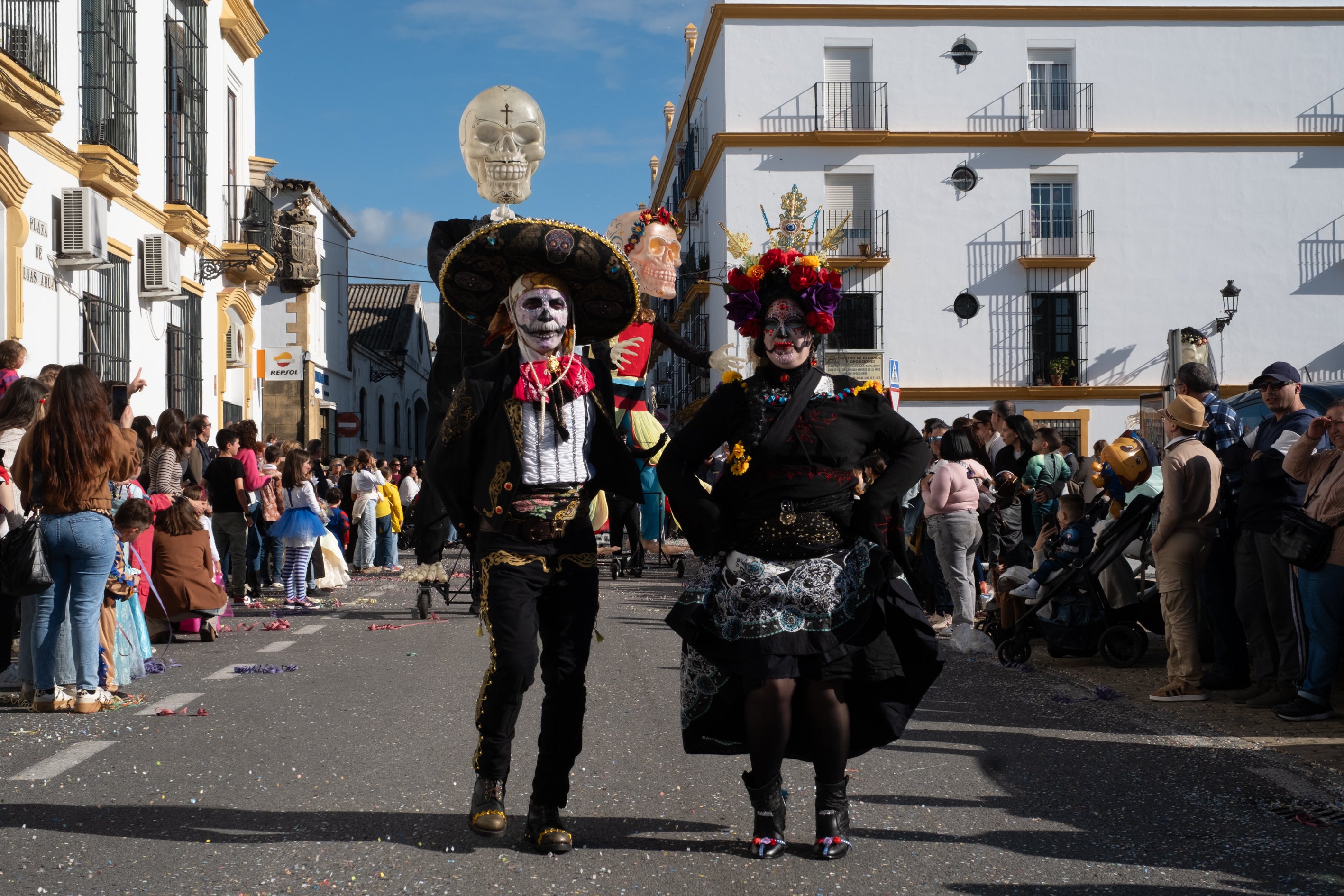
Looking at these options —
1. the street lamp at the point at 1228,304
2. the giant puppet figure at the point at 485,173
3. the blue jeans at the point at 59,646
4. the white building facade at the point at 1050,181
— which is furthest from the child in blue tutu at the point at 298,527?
the street lamp at the point at 1228,304

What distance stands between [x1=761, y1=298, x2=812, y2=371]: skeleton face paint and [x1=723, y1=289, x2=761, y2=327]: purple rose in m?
0.05

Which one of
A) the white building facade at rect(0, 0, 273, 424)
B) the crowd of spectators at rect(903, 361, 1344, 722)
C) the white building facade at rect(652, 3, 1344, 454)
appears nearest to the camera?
the crowd of spectators at rect(903, 361, 1344, 722)

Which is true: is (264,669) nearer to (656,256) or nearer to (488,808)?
(656,256)

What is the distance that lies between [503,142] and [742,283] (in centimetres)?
200

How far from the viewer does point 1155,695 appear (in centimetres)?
804

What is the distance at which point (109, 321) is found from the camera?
18.2 meters

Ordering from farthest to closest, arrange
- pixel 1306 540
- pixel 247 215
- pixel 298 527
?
Answer: pixel 247 215 → pixel 298 527 → pixel 1306 540

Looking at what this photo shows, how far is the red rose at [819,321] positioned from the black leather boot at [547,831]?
77.4 inches

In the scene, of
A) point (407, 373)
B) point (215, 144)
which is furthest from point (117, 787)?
point (407, 373)

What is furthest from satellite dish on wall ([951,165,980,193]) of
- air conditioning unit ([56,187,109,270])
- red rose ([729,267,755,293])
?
red rose ([729,267,755,293])

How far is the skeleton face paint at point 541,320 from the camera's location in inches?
200

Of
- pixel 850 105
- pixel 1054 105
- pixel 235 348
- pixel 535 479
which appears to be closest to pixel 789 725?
pixel 535 479

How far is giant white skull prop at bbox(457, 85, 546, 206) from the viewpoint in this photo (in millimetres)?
6441

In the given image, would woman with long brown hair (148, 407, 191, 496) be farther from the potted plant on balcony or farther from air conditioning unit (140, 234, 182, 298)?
the potted plant on balcony
